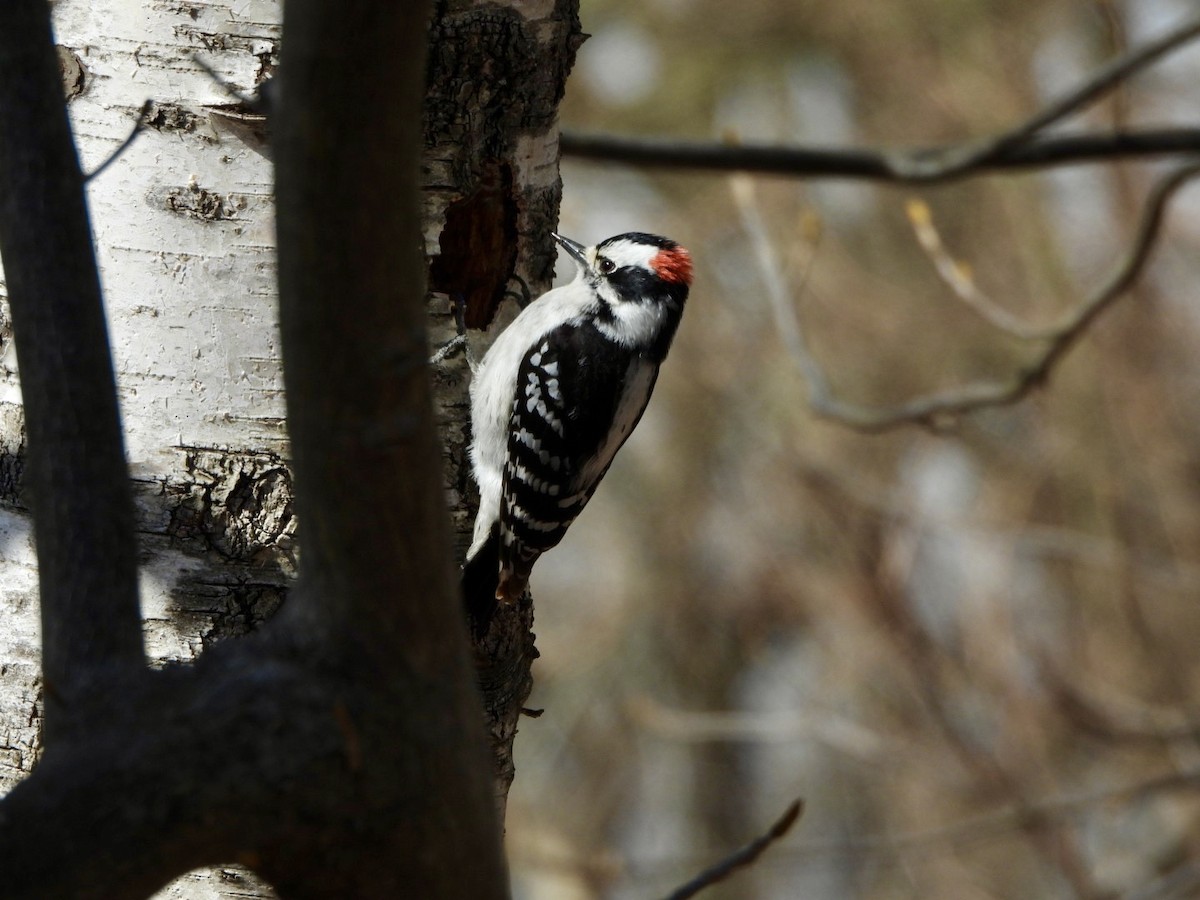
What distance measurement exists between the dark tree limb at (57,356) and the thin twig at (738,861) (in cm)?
77

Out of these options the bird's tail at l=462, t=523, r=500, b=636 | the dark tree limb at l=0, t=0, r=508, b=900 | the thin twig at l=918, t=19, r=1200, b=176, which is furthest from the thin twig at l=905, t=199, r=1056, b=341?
the dark tree limb at l=0, t=0, r=508, b=900

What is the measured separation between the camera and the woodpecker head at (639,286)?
4.01 metres

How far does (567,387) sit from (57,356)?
8.21 feet

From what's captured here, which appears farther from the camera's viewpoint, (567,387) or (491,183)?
(567,387)

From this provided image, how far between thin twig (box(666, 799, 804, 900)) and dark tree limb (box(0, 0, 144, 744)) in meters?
0.77

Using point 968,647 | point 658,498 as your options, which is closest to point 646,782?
point 658,498

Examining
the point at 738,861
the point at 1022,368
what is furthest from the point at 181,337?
the point at 1022,368

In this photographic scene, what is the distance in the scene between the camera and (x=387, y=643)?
1204mm

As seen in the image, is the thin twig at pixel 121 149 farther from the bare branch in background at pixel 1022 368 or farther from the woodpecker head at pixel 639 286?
the bare branch in background at pixel 1022 368

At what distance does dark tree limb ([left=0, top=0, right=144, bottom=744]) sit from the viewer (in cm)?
126

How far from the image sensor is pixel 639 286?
4066 millimetres

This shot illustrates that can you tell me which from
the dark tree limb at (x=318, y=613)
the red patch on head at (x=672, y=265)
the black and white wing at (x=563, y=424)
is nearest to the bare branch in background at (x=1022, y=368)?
the red patch on head at (x=672, y=265)

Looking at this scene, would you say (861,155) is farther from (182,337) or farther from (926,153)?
(182,337)

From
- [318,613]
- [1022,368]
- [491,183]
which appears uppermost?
[491,183]
